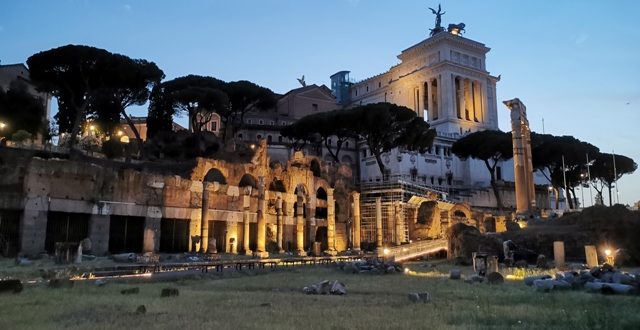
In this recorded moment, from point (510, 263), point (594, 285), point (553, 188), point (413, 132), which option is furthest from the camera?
point (553, 188)

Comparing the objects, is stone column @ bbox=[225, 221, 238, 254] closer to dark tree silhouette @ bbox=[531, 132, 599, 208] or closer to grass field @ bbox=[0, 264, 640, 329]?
grass field @ bbox=[0, 264, 640, 329]

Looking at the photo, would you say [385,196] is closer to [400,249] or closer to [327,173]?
[327,173]

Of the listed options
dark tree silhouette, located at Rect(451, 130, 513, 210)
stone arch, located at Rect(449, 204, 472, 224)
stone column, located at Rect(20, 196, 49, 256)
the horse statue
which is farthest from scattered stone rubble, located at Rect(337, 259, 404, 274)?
the horse statue

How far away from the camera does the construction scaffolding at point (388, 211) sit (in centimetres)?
4609

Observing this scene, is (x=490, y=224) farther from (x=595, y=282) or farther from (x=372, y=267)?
(x=595, y=282)

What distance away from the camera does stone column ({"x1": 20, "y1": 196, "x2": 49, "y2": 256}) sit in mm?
25969

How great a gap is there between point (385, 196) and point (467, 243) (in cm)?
2147

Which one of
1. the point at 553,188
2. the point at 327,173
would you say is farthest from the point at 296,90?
the point at 553,188

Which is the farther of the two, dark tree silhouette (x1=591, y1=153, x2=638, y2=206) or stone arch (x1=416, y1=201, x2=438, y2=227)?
dark tree silhouette (x1=591, y1=153, x2=638, y2=206)

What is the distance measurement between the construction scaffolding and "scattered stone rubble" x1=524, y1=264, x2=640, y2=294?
30807 millimetres

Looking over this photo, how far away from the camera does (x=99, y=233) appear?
2895 centimetres

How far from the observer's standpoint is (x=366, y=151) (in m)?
72.5

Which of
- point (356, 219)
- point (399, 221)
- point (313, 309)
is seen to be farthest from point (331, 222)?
point (313, 309)

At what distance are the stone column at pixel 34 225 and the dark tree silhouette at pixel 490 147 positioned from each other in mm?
48836
